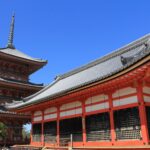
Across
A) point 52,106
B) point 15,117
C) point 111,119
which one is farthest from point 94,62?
point 15,117

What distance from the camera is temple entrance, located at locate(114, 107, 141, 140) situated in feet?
35.5

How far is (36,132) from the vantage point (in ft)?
62.8

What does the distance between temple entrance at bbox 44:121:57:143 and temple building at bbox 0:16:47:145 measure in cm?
823

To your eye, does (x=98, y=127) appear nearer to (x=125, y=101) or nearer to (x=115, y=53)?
(x=125, y=101)

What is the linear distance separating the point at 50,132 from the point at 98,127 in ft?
17.1

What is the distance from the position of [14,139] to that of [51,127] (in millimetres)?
10341

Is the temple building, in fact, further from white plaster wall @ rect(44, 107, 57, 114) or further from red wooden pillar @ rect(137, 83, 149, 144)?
red wooden pillar @ rect(137, 83, 149, 144)

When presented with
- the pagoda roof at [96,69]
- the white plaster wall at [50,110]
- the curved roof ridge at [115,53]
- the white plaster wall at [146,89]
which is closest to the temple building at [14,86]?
the pagoda roof at [96,69]

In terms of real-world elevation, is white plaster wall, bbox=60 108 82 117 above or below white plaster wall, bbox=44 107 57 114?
below

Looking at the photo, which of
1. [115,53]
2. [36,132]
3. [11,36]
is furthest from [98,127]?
[11,36]

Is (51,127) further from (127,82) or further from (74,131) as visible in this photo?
(127,82)

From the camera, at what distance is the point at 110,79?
10.6 meters

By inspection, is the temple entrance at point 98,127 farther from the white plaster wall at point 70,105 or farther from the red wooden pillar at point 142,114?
the red wooden pillar at point 142,114

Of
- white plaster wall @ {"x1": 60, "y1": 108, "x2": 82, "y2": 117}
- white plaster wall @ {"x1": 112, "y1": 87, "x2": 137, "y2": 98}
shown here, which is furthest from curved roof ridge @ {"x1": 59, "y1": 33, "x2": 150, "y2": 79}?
white plaster wall @ {"x1": 60, "y1": 108, "x2": 82, "y2": 117}
